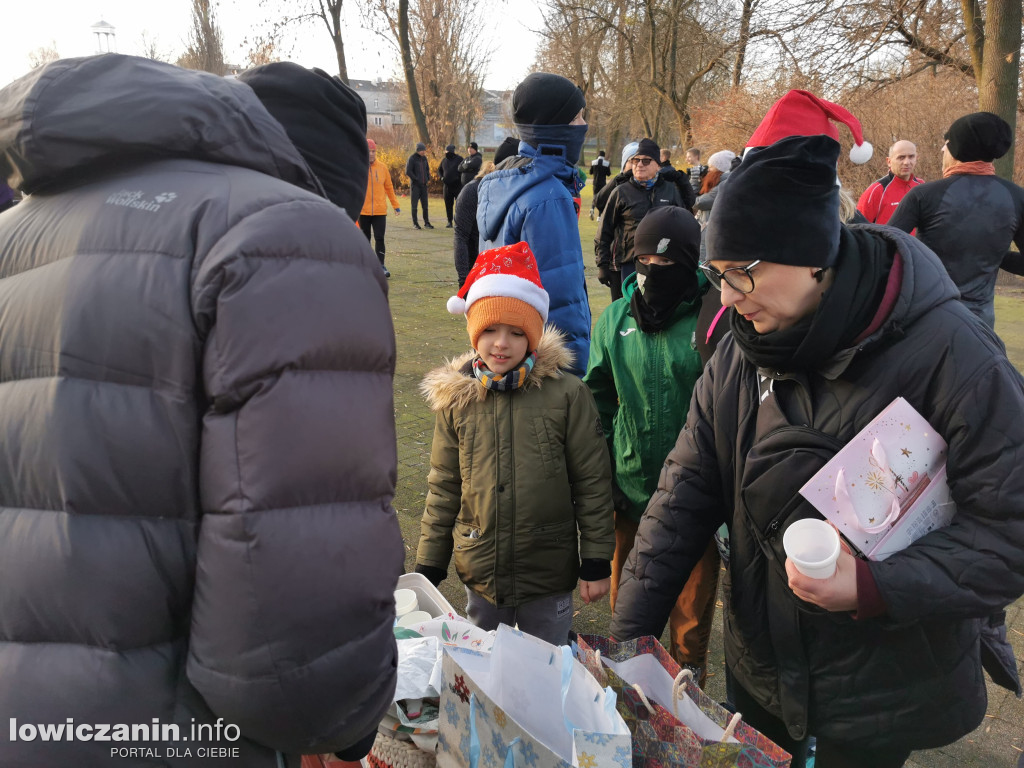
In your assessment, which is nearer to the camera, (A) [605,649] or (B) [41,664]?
(B) [41,664]

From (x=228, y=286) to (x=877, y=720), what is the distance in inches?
64.4

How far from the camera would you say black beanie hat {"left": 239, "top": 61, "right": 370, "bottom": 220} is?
1.35m

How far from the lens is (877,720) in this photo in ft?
5.45

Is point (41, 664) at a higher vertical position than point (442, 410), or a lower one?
higher

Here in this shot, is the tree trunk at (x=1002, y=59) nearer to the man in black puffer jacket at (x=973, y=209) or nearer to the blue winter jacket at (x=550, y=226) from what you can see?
the man in black puffer jacket at (x=973, y=209)

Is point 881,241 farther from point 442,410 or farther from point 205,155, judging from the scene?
point 442,410

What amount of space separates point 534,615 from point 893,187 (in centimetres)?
574

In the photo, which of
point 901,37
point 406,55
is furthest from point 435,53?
point 901,37

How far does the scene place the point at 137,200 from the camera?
109 cm

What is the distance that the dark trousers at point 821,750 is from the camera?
175cm

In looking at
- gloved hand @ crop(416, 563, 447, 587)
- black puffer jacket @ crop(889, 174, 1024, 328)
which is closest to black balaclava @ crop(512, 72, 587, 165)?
gloved hand @ crop(416, 563, 447, 587)

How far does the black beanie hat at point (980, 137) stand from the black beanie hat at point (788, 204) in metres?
4.10

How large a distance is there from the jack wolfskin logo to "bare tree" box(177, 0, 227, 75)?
3319 centimetres

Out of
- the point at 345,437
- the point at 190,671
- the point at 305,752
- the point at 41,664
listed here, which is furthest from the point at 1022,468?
the point at 41,664
